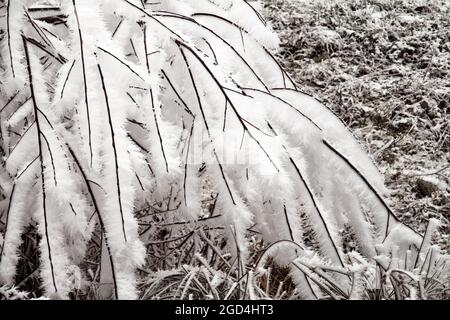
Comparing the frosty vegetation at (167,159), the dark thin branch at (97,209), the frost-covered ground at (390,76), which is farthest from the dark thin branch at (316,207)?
the frost-covered ground at (390,76)

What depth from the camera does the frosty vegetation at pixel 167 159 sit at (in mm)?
1135

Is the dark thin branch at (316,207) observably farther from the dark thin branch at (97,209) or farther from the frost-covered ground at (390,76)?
the frost-covered ground at (390,76)

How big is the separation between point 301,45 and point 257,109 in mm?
4000

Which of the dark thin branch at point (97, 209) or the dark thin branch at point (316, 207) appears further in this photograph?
the dark thin branch at point (316, 207)

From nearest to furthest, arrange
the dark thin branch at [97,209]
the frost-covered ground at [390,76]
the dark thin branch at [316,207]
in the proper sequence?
1. the dark thin branch at [97,209]
2. the dark thin branch at [316,207]
3. the frost-covered ground at [390,76]

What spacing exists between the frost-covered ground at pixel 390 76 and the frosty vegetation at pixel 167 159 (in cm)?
177

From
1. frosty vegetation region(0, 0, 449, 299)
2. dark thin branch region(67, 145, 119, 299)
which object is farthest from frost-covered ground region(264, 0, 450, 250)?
dark thin branch region(67, 145, 119, 299)

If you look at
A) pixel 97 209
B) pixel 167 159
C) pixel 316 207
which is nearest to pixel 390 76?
pixel 316 207

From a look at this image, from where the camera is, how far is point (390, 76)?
446cm

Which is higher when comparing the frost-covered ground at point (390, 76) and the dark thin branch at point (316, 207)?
the dark thin branch at point (316, 207)

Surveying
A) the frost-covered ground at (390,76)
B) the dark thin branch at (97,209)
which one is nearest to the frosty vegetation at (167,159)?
the dark thin branch at (97,209)

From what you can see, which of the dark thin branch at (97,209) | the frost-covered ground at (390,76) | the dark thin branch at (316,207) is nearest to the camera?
the dark thin branch at (97,209)

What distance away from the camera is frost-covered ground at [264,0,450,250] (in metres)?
3.39
